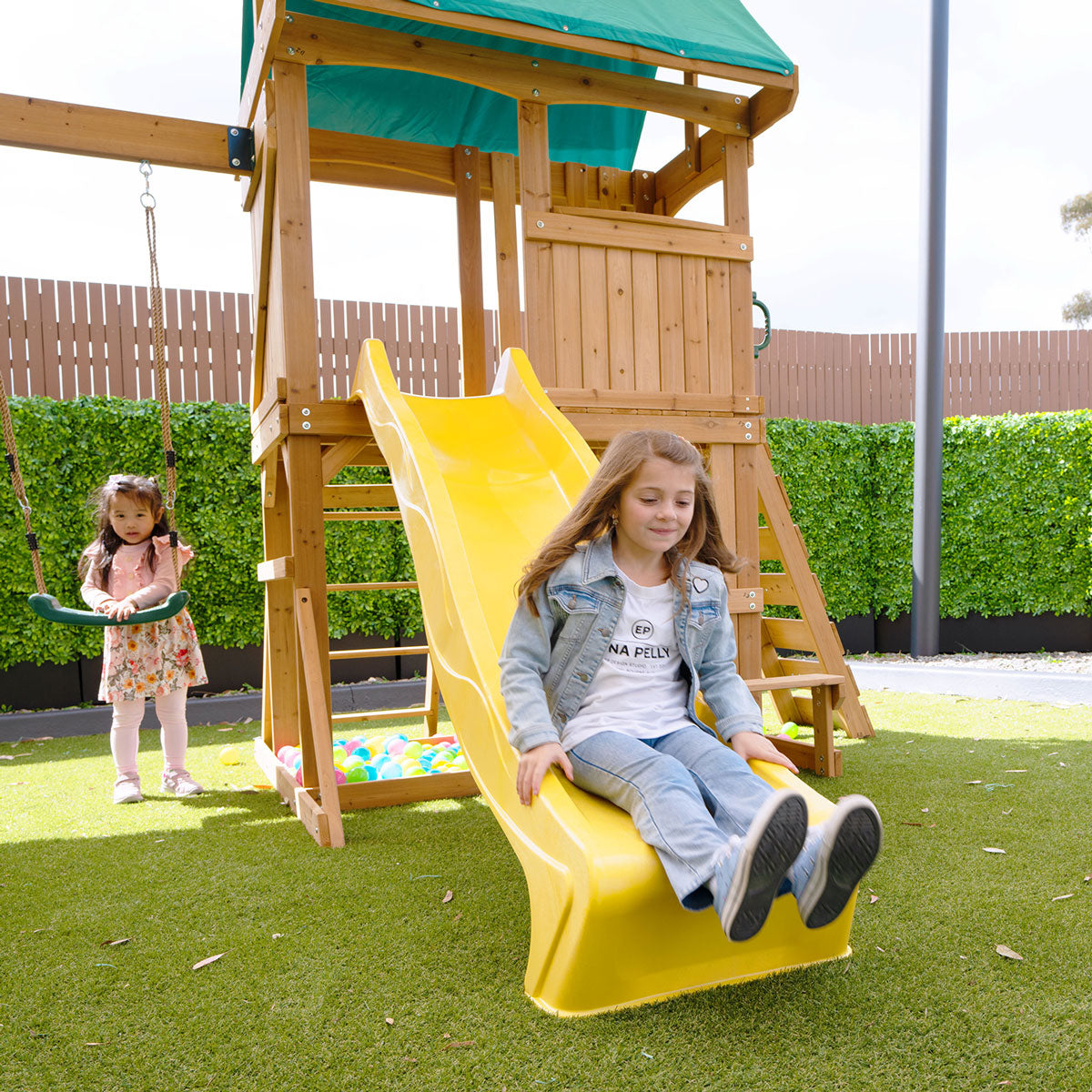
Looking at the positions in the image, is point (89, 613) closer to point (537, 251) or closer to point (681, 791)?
point (537, 251)

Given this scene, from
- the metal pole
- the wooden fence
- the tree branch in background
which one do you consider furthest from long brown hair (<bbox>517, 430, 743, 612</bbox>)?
the tree branch in background

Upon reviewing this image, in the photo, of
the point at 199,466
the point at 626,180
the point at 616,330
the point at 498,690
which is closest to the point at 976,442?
the point at 626,180

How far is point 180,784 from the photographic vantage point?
452 cm

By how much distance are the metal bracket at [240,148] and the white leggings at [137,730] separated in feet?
8.93

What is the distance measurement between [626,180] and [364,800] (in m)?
4.39

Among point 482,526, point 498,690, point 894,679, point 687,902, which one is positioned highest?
point 482,526

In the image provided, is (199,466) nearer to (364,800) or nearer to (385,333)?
(385,333)

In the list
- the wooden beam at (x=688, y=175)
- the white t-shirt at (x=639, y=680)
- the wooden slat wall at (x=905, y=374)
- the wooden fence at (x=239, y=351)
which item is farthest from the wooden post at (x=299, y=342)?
the wooden slat wall at (x=905, y=374)

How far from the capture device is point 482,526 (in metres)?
3.31

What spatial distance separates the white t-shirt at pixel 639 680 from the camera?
2.49m

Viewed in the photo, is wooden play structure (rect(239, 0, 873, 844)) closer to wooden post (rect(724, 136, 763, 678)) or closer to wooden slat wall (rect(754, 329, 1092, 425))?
wooden post (rect(724, 136, 763, 678))

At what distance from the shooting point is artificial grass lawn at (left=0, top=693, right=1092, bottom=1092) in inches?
74.1

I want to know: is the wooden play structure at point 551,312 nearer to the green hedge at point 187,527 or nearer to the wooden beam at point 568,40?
the wooden beam at point 568,40

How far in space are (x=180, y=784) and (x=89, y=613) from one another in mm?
1241
